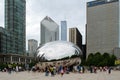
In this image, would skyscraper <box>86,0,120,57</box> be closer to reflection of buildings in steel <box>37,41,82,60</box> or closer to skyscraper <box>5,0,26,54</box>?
skyscraper <box>5,0,26,54</box>

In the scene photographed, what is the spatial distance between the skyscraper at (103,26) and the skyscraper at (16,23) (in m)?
34.7

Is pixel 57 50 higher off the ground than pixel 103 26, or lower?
lower

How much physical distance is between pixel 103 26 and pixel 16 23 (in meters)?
43.8

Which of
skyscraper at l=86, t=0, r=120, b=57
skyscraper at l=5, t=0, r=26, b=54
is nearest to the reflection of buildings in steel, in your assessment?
skyscraper at l=86, t=0, r=120, b=57

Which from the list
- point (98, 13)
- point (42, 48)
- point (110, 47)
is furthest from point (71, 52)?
point (98, 13)

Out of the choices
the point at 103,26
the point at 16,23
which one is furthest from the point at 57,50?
the point at 16,23

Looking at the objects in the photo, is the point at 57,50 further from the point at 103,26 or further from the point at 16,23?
the point at 16,23

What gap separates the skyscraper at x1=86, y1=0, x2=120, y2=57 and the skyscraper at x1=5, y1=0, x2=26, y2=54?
3467 centimetres

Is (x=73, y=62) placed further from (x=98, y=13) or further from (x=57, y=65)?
(x=98, y=13)

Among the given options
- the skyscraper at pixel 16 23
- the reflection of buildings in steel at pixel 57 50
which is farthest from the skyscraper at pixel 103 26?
the reflection of buildings in steel at pixel 57 50

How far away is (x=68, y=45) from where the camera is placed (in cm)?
3662

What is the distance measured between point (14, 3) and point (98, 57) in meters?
75.1

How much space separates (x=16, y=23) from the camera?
495 feet

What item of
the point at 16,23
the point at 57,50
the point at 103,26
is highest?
the point at 16,23
